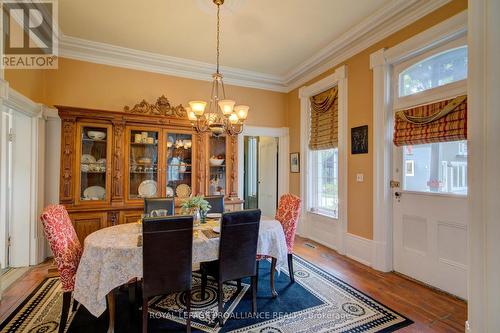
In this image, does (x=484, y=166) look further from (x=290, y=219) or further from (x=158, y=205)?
(x=158, y=205)

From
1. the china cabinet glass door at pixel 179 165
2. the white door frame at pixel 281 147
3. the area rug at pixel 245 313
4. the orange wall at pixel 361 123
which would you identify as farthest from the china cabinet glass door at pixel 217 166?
the orange wall at pixel 361 123

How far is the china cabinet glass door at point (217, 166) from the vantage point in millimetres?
4445

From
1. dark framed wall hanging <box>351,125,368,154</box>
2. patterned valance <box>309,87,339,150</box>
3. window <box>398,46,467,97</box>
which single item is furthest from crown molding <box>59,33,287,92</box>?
window <box>398,46,467,97</box>

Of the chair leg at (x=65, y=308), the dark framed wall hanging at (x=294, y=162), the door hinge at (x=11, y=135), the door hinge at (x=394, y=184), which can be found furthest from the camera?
the dark framed wall hanging at (x=294, y=162)

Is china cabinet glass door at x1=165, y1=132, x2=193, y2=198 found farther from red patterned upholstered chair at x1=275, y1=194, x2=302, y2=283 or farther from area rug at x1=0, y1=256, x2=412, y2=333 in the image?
red patterned upholstered chair at x1=275, y1=194, x2=302, y2=283

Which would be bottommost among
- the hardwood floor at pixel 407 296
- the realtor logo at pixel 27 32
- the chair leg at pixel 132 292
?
the hardwood floor at pixel 407 296

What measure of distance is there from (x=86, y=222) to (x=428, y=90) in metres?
4.58

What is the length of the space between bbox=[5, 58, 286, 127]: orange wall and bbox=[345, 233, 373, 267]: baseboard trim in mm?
3218

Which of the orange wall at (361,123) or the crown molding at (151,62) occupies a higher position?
the crown molding at (151,62)

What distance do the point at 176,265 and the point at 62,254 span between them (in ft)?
2.91

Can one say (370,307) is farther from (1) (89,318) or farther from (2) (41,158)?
(2) (41,158)

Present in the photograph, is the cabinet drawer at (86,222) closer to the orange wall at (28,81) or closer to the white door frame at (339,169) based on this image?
the orange wall at (28,81)

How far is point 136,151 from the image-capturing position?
3996mm

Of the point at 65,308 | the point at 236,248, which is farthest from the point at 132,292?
the point at 236,248
